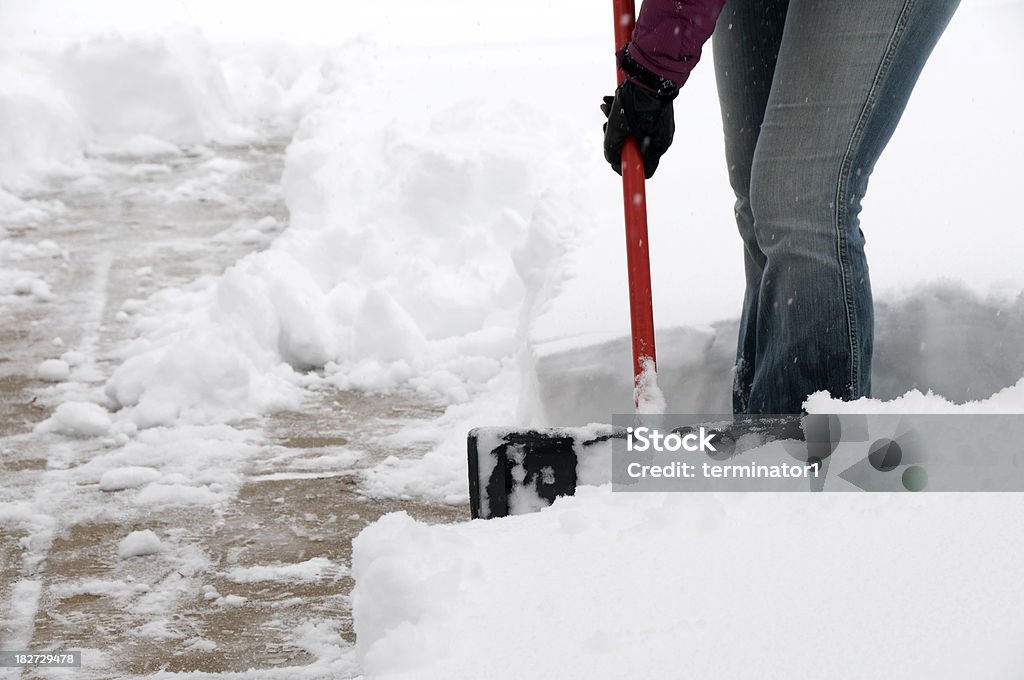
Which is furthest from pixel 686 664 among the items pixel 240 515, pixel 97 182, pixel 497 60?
pixel 497 60

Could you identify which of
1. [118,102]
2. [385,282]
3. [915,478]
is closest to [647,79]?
[915,478]

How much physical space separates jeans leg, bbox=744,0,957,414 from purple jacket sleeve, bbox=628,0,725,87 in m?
0.13

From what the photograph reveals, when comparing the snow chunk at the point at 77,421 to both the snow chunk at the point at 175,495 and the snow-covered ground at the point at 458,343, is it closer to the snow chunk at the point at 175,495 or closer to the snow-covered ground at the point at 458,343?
the snow-covered ground at the point at 458,343

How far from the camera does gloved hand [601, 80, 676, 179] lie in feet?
6.31

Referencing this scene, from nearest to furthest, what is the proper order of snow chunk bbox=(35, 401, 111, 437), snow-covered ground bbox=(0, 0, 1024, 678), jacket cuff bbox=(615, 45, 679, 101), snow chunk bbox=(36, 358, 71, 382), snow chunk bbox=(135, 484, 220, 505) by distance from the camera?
1. snow-covered ground bbox=(0, 0, 1024, 678)
2. jacket cuff bbox=(615, 45, 679, 101)
3. snow chunk bbox=(135, 484, 220, 505)
4. snow chunk bbox=(35, 401, 111, 437)
5. snow chunk bbox=(36, 358, 71, 382)

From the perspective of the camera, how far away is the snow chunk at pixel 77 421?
2748 mm

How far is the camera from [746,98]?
80.5 inches

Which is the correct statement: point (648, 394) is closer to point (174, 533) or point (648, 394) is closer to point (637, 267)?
point (637, 267)

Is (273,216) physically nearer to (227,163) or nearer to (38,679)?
(227,163)

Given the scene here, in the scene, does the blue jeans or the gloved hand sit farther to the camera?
the gloved hand

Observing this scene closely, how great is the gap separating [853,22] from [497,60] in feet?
16.6

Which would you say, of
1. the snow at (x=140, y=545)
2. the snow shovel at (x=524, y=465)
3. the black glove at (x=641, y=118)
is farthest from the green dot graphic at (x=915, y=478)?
the snow at (x=140, y=545)

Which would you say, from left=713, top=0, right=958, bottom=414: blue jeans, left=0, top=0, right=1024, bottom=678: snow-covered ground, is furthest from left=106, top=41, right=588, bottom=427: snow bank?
left=713, top=0, right=958, bottom=414: blue jeans

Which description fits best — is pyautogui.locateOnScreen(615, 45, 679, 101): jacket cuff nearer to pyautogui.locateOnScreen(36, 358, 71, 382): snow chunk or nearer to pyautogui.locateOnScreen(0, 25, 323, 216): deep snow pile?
pyautogui.locateOnScreen(36, 358, 71, 382): snow chunk
